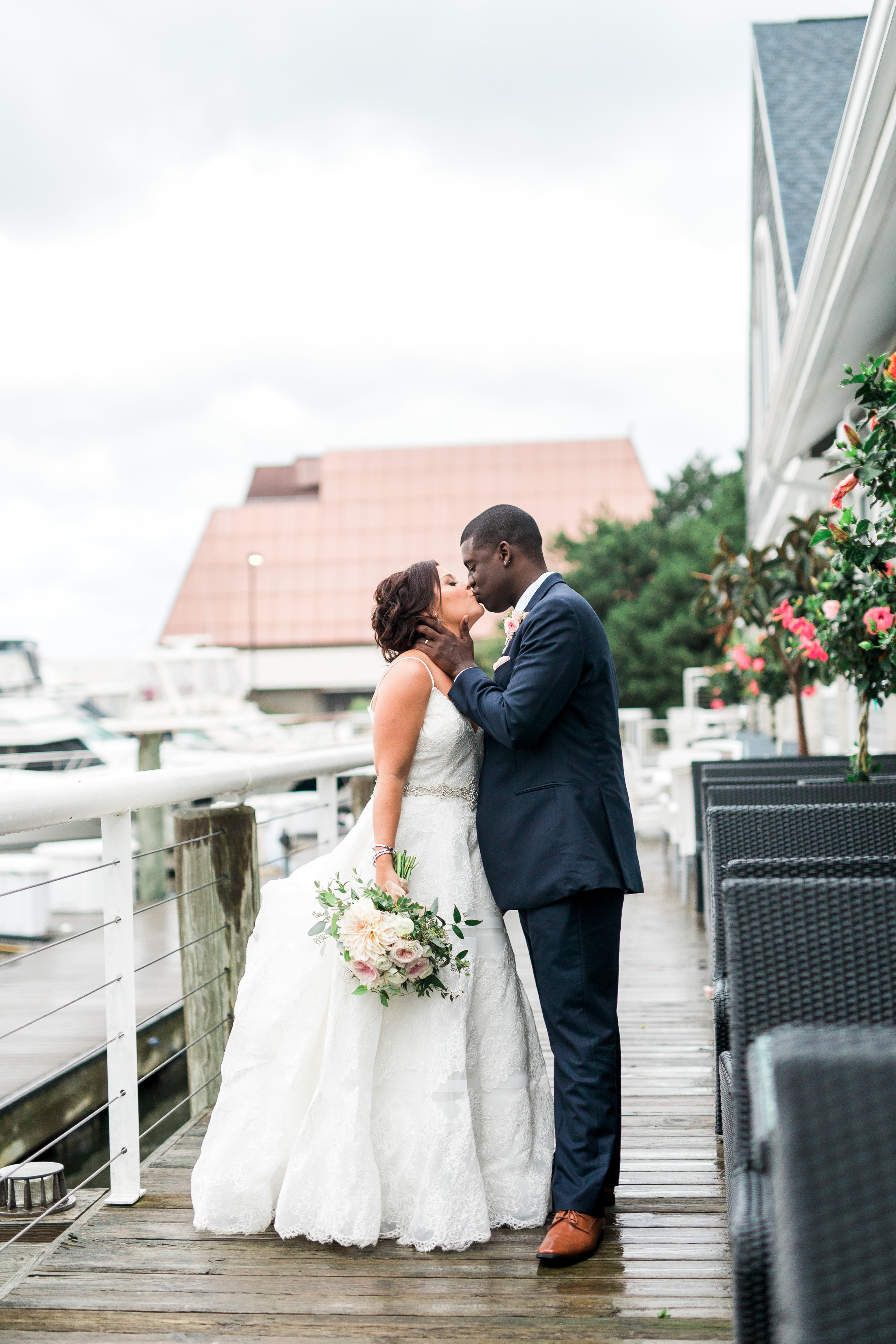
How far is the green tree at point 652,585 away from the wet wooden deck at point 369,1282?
22.5 meters

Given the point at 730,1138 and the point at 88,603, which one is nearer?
the point at 730,1138

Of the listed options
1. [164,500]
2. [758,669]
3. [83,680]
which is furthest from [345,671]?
[758,669]

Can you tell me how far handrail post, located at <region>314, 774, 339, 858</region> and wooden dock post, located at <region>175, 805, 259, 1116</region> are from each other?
0.75 m

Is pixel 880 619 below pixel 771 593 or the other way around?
below

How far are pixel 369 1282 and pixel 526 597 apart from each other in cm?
156

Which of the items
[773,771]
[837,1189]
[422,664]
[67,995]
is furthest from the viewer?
[67,995]

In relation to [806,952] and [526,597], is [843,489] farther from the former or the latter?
[806,952]

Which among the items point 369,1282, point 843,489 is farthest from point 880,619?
point 369,1282

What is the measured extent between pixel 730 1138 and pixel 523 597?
4.22 feet

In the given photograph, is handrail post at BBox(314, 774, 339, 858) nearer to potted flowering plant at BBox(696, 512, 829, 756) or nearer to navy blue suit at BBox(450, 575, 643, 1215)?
navy blue suit at BBox(450, 575, 643, 1215)

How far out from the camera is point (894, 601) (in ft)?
11.6

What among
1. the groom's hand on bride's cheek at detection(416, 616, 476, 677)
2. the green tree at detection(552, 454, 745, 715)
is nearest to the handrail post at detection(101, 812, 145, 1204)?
the groom's hand on bride's cheek at detection(416, 616, 476, 677)

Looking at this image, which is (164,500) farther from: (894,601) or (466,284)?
(894,601)

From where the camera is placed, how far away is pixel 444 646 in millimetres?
2875
